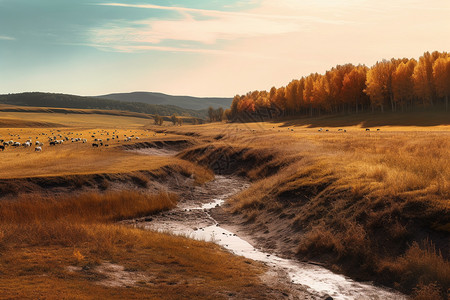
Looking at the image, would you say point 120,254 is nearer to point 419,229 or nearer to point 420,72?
point 419,229

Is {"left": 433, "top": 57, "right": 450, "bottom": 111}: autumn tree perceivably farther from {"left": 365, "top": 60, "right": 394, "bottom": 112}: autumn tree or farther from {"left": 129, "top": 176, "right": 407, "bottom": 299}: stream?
{"left": 129, "top": 176, "right": 407, "bottom": 299}: stream

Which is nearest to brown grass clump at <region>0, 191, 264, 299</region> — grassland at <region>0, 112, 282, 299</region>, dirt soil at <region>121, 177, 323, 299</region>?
grassland at <region>0, 112, 282, 299</region>

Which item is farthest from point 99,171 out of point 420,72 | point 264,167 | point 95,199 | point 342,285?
point 420,72

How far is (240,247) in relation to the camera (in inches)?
824

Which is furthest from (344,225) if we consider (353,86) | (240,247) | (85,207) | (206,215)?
(353,86)

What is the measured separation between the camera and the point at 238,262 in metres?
16.8

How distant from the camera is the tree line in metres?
102

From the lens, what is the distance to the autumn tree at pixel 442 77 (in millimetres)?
97312

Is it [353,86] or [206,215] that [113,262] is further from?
[353,86]

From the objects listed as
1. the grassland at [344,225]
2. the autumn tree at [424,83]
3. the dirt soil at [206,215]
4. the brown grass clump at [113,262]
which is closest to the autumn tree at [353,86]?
the autumn tree at [424,83]

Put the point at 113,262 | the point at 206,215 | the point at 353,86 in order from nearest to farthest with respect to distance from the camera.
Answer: the point at 113,262
the point at 206,215
the point at 353,86

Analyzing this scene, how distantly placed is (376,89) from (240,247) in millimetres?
99351

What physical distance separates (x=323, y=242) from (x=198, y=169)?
2872 cm

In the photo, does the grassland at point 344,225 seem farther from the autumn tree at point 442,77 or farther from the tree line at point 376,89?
the tree line at point 376,89
